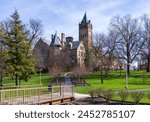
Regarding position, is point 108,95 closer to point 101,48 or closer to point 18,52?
point 18,52

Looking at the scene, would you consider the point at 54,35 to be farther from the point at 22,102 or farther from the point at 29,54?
the point at 22,102

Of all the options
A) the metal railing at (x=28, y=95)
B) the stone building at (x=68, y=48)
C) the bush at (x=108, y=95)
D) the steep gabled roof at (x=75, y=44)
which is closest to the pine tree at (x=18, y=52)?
the metal railing at (x=28, y=95)

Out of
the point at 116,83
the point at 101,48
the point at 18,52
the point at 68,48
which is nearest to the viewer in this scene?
the point at 18,52

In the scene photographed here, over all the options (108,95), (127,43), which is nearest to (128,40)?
(127,43)

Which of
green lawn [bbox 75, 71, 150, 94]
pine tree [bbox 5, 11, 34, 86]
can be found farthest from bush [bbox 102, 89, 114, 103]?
pine tree [bbox 5, 11, 34, 86]

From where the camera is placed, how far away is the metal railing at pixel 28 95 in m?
18.1

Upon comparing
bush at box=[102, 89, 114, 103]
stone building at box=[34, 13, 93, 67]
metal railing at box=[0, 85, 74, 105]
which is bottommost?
bush at box=[102, 89, 114, 103]

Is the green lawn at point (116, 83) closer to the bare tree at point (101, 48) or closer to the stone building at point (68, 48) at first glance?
the bare tree at point (101, 48)

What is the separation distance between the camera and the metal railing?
59.3ft

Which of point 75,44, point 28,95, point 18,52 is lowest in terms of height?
point 28,95

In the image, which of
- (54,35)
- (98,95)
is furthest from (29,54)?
(54,35)

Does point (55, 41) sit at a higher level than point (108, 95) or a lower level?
higher

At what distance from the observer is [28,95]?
797 inches

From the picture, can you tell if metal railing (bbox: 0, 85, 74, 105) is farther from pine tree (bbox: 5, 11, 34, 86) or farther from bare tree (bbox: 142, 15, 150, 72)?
bare tree (bbox: 142, 15, 150, 72)
